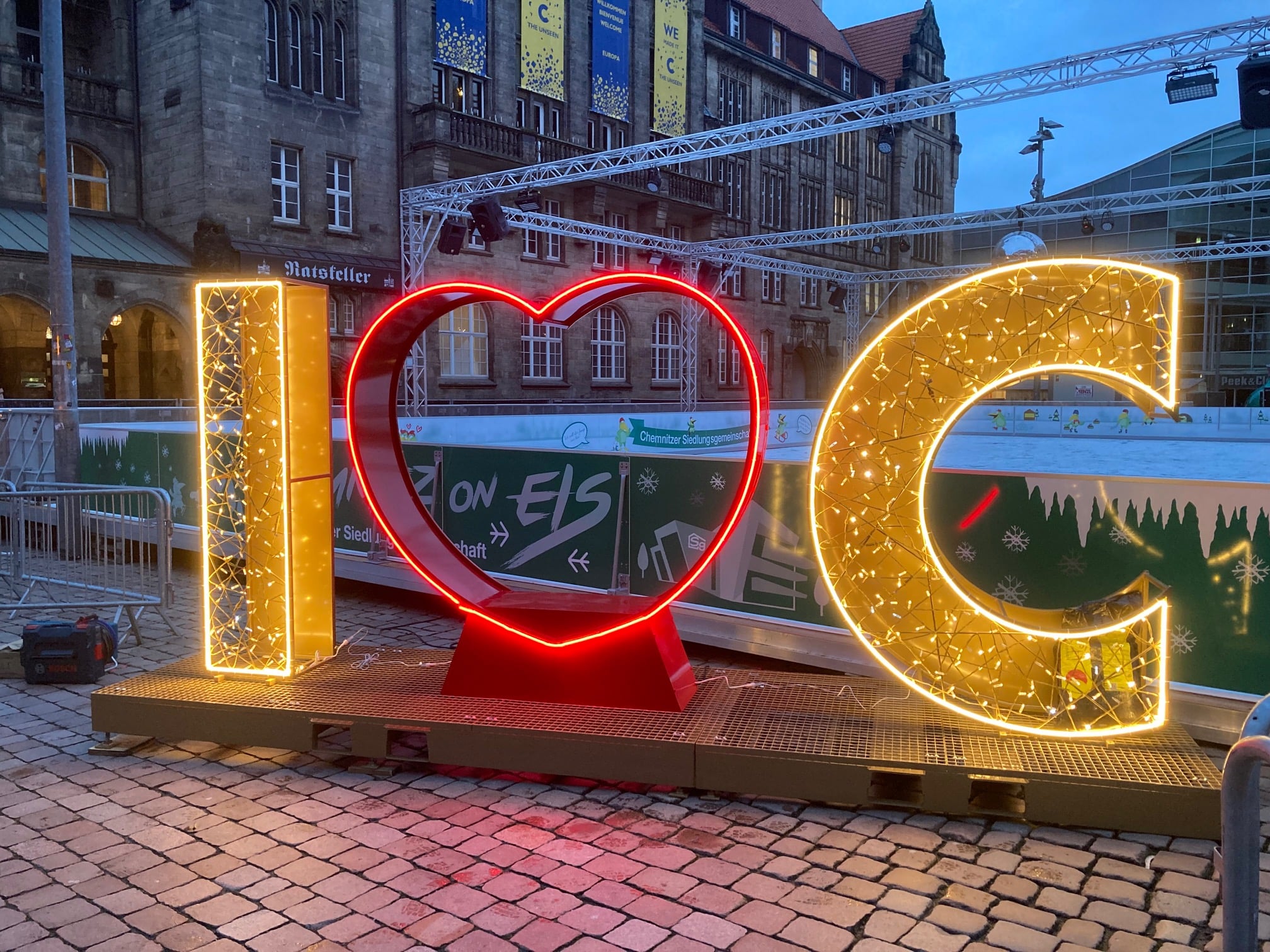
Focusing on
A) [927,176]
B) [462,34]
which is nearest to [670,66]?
[462,34]

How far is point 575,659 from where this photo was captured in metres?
5.33

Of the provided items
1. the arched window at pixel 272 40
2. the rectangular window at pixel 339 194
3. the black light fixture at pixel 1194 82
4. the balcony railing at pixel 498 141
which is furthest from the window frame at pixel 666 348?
the black light fixture at pixel 1194 82

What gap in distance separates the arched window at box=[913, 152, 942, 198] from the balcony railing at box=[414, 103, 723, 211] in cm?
2544

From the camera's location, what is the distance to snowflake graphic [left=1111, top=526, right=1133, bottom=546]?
5598mm

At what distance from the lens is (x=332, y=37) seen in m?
26.5

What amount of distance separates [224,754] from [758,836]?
3019mm

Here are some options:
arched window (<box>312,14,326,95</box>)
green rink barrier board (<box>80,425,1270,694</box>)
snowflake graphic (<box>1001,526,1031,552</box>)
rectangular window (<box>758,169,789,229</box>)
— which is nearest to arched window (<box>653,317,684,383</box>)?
rectangular window (<box>758,169,789,229</box>)

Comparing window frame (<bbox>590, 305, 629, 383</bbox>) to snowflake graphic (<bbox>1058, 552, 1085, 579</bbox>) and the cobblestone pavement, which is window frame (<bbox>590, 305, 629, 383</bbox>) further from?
the cobblestone pavement

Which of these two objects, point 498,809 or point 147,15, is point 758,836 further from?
point 147,15

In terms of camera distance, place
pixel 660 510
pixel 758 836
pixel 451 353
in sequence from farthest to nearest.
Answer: pixel 451 353, pixel 660 510, pixel 758 836

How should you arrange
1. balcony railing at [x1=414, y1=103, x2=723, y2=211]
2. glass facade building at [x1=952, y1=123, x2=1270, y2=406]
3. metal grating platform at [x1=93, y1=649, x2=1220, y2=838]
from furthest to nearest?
glass facade building at [x1=952, y1=123, x2=1270, y2=406]
balcony railing at [x1=414, y1=103, x2=723, y2=211]
metal grating platform at [x1=93, y1=649, x2=1220, y2=838]

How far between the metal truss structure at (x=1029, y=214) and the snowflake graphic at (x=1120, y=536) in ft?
58.8

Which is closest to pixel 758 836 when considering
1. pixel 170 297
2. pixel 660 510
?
pixel 660 510

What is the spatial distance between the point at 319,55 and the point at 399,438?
24.6 metres
